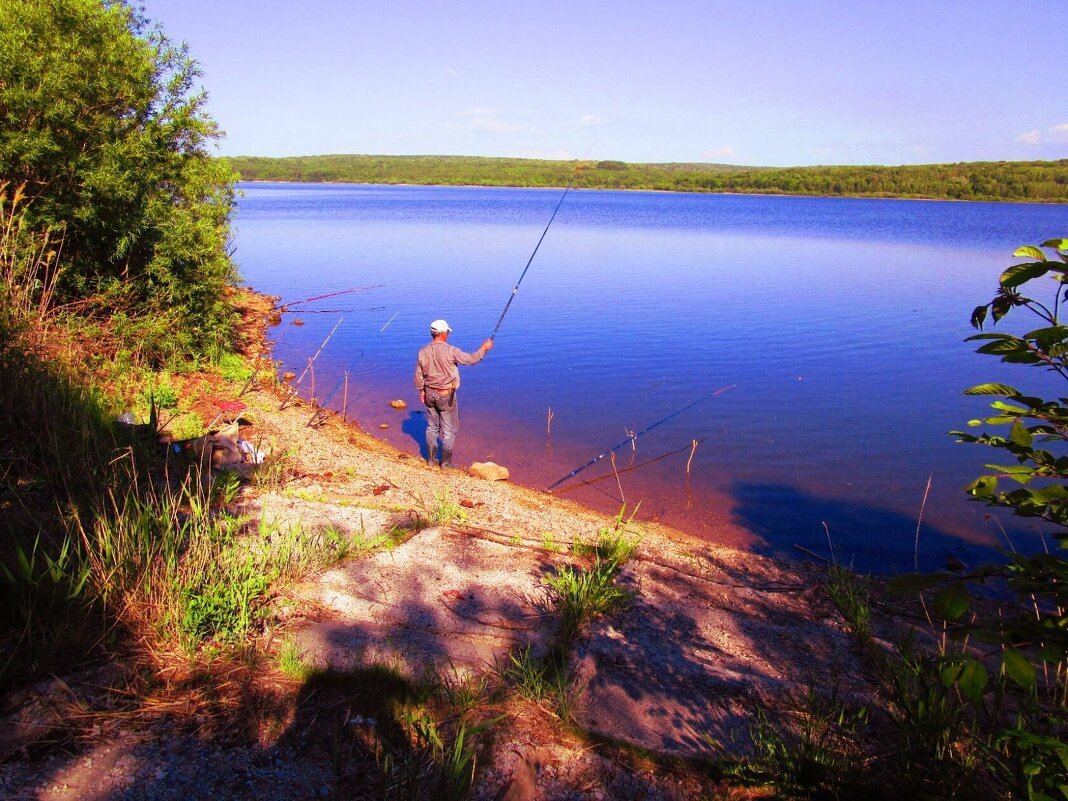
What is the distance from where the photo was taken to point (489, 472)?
907 centimetres

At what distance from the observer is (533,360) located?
1483cm

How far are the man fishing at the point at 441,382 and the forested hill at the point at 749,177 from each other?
132 feet

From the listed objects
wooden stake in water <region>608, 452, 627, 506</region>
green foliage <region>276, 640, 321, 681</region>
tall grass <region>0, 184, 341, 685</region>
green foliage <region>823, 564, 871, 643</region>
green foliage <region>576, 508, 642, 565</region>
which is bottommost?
wooden stake in water <region>608, 452, 627, 506</region>

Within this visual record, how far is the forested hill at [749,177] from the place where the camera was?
251ft

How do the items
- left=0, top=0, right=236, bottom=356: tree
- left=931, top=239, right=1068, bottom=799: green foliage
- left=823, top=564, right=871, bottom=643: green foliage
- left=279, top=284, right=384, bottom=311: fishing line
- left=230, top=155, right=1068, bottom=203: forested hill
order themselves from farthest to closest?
left=230, top=155, right=1068, bottom=203: forested hill, left=279, top=284, right=384, bottom=311: fishing line, left=0, top=0, right=236, bottom=356: tree, left=823, top=564, right=871, bottom=643: green foliage, left=931, top=239, right=1068, bottom=799: green foliage

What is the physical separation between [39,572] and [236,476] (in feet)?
8.25

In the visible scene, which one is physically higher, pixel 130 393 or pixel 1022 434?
pixel 1022 434

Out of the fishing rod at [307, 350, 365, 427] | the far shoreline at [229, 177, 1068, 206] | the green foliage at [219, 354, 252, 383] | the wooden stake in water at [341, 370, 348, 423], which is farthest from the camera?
the far shoreline at [229, 177, 1068, 206]

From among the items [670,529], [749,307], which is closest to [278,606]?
[670,529]

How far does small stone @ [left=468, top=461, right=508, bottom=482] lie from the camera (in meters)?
9.02

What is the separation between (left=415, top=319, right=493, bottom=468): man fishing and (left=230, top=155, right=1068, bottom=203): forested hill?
40123 millimetres

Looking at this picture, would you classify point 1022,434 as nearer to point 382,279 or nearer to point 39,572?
point 39,572

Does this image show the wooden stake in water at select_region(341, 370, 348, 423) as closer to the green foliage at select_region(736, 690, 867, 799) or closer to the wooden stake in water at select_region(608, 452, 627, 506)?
the wooden stake in water at select_region(608, 452, 627, 506)

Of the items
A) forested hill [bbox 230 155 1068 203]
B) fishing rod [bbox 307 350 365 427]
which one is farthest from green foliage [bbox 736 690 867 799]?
forested hill [bbox 230 155 1068 203]
